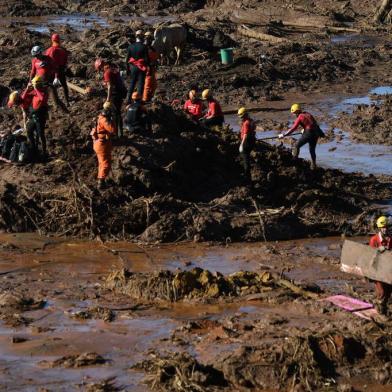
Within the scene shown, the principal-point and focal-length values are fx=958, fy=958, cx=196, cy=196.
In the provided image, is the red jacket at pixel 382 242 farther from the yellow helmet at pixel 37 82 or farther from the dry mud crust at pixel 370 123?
the dry mud crust at pixel 370 123

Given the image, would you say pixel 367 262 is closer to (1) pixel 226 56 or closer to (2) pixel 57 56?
(2) pixel 57 56

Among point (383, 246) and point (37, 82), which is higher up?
point (37, 82)

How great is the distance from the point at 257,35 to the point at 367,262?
27238 millimetres

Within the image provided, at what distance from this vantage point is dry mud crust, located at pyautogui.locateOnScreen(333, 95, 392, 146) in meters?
23.2

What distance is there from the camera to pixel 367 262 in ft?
37.6

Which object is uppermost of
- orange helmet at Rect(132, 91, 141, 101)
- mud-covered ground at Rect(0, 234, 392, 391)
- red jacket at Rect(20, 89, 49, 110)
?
red jacket at Rect(20, 89, 49, 110)

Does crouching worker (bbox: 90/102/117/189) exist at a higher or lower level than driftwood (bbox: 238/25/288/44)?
higher

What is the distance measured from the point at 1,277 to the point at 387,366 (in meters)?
6.16

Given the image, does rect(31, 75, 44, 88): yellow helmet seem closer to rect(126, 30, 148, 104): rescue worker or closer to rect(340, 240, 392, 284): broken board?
rect(126, 30, 148, 104): rescue worker

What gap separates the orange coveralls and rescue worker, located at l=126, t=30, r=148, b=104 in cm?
240

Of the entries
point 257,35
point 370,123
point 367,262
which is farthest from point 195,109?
point 257,35

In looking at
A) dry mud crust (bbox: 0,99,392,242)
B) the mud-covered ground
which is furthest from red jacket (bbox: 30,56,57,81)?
the mud-covered ground

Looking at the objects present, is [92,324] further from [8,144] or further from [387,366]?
[8,144]

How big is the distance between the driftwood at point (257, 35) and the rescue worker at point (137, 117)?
19524 millimetres
